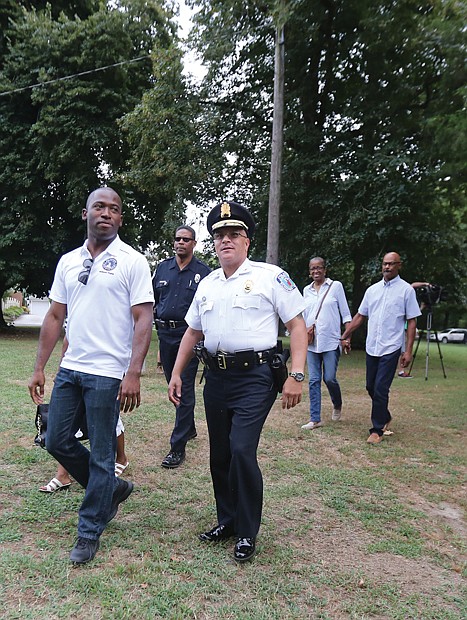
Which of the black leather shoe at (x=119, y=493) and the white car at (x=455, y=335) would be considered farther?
the white car at (x=455, y=335)

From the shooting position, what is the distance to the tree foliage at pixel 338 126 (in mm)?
13430

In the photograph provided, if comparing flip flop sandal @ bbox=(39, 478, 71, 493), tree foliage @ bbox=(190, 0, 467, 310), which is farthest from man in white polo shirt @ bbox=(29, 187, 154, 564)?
tree foliage @ bbox=(190, 0, 467, 310)

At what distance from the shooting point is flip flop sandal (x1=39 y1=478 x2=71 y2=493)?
13.0ft

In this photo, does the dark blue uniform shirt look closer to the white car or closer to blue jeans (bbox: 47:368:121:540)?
blue jeans (bbox: 47:368:121:540)

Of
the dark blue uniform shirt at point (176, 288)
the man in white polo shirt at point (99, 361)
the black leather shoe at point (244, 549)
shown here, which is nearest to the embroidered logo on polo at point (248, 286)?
the man in white polo shirt at point (99, 361)

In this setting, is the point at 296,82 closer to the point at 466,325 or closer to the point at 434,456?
the point at 434,456

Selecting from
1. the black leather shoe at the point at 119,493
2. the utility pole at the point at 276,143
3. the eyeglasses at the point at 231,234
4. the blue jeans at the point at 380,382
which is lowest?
the black leather shoe at the point at 119,493

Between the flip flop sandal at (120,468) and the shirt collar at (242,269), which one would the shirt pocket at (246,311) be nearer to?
the shirt collar at (242,269)

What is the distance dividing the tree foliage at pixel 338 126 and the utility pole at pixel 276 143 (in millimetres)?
911

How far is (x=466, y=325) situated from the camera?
52281 millimetres

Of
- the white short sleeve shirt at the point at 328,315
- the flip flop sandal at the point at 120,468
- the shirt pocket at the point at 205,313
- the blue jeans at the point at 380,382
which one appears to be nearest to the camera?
the shirt pocket at the point at 205,313

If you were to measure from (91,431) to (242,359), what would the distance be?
3.24 ft

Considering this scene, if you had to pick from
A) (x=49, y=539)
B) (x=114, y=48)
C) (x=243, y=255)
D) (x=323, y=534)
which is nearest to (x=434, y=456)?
(x=323, y=534)

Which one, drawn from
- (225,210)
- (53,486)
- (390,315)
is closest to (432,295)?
(390,315)
